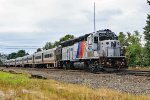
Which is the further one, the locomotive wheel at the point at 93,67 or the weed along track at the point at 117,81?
the locomotive wheel at the point at 93,67

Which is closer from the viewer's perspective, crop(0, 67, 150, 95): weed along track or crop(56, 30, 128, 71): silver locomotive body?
crop(0, 67, 150, 95): weed along track

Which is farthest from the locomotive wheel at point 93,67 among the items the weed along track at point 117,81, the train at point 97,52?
the weed along track at point 117,81

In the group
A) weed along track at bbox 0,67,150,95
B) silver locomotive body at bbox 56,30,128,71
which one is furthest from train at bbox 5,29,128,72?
weed along track at bbox 0,67,150,95

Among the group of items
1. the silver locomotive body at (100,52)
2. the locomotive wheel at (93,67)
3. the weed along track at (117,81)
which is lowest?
the weed along track at (117,81)

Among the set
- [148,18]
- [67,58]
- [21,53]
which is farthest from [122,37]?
[21,53]

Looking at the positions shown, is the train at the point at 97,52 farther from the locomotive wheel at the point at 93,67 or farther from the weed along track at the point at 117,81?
the weed along track at the point at 117,81

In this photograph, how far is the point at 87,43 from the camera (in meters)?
35.5

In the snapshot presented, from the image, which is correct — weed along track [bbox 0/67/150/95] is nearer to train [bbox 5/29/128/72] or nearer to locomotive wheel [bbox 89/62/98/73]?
train [bbox 5/29/128/72]

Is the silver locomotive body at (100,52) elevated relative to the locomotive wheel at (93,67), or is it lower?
elevated

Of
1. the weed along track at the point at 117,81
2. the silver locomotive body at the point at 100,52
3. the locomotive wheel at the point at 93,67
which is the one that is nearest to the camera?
the weed along track at the point at 117,81

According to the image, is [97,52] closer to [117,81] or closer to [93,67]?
[93,67]

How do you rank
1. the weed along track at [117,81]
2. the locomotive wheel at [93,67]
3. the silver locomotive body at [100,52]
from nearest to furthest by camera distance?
1. the weed along track at [117,81]
2. the silver locomotive body at [100,52]
3. the locomotive wheel at [93,67]

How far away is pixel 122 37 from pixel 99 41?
171 feet

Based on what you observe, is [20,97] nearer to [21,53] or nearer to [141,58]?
[141,58]
